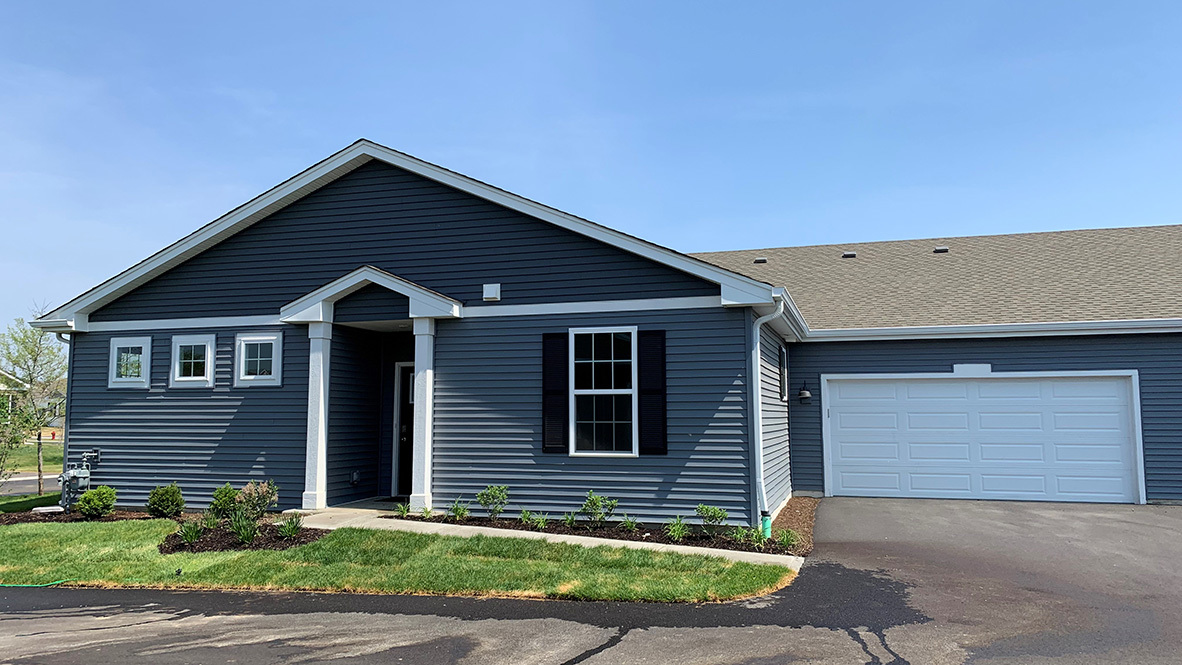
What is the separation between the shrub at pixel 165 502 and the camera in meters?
10.6

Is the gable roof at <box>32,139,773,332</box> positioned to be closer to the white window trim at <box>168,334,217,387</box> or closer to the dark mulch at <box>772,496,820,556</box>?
the white window trim at <box>168,334,217,387</box>

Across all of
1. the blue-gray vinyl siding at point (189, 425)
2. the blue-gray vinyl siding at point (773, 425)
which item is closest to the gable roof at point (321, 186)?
the blue-gray vinyl siding at point (189, 425)

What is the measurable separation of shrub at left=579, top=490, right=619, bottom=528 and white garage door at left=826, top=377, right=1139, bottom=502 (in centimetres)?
510

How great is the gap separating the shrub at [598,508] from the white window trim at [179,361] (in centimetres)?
599

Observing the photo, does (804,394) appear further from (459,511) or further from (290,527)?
(290,527)

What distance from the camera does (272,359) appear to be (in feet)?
37.1

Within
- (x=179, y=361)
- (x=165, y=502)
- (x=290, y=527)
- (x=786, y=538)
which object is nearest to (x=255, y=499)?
(x=290, y=527)

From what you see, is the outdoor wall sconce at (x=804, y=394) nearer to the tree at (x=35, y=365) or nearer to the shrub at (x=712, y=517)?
the shrub at (x=712, y=517)

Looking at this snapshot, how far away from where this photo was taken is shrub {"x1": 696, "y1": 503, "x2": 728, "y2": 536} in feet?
29.7

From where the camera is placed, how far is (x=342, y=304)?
35.9 feet

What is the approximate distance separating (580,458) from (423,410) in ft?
7.34

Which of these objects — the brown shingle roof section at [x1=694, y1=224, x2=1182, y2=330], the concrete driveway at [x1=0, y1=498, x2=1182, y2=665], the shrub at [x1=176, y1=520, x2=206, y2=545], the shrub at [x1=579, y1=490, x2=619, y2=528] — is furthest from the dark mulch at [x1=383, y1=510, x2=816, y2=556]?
the brown shingle roof section at [x1=694, y1=224, x2=1182, y2=330]

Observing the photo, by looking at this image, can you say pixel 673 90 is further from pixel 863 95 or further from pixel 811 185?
pixel 811 185

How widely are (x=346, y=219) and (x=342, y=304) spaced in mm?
1318
